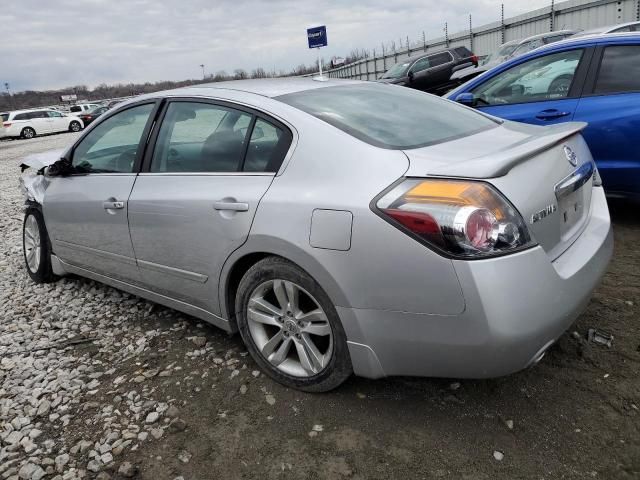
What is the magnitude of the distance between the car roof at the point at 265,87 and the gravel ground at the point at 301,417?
57.6 inches

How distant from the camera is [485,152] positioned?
2287 mm

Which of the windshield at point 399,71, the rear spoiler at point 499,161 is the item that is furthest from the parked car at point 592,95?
the windshield at point 399,71

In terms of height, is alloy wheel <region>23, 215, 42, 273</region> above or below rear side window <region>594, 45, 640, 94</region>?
below

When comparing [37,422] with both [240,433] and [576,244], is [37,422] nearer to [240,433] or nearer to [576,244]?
[240,433]

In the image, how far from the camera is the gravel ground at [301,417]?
2.10 meters

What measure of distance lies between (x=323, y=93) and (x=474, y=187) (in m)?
1.26

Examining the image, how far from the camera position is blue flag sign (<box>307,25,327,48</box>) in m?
17.8

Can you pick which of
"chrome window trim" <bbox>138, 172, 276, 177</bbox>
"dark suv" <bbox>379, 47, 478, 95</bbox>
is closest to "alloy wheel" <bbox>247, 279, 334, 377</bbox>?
"chrome window trim" <bbox>138, 172, 276, 177</bbox>

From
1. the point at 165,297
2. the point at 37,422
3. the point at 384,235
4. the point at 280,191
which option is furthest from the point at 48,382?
the point at 384,235

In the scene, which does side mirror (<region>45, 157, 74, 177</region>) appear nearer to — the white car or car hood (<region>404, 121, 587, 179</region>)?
car hood (<region>404, 121, 587, 179</region>)

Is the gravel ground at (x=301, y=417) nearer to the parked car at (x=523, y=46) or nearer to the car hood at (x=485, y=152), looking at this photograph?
the car hood at (x=485, y=152)

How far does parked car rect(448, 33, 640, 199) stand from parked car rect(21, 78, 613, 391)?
158 centimetres

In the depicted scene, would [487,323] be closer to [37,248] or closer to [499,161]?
[499,161]

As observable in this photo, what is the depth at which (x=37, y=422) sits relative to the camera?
2.61 m
